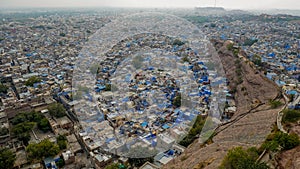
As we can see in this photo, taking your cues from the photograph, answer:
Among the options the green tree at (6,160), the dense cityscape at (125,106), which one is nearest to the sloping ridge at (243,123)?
the dense cityscape at (125,106)

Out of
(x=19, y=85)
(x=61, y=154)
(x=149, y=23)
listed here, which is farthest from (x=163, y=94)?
(x=149, y=23)

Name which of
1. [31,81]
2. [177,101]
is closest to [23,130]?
[31,81]

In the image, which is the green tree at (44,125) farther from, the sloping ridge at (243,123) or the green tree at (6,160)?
the sloping ridge at (243,123)

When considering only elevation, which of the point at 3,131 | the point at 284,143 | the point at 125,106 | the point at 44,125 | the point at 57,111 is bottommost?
the point at 44,125

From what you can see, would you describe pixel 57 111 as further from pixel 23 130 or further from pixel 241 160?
pixel 241 160

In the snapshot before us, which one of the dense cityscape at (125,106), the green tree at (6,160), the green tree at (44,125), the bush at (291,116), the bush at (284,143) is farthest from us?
the green tree at (44,125)

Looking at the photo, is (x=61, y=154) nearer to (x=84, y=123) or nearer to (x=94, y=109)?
(x=84, y=123)

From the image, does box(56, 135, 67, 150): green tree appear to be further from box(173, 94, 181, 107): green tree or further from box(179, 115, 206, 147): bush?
box(173, 94, 181, 107): green tree

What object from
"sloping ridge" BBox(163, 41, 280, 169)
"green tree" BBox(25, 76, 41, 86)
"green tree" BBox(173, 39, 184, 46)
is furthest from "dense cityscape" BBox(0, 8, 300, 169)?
"green tree" BBox(173, 39, 184, 46)
